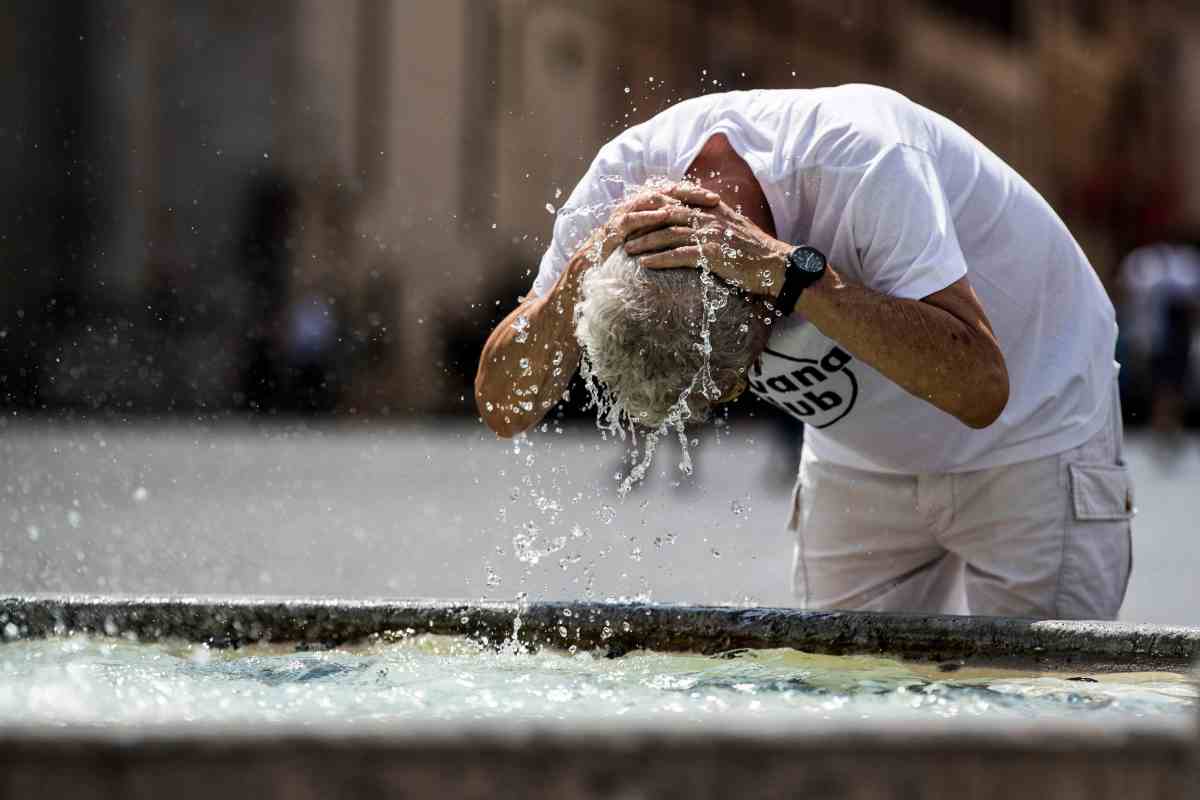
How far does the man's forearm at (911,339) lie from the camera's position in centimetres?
267

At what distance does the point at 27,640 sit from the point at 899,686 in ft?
4.63

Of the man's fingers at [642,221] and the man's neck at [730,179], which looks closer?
Answer: the man's fingers at [642,221]

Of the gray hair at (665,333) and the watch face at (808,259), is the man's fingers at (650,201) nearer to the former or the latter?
the gray hair at (665,333)

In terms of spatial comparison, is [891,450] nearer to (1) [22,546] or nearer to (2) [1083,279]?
(2) [1083,279]

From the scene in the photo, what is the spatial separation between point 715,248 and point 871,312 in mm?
252

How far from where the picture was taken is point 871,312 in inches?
106

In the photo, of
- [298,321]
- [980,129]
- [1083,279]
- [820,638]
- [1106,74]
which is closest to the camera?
[820,638]

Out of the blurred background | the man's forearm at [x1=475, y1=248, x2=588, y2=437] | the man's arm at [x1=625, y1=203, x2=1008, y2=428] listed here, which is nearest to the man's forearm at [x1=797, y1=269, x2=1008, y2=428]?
the man's arm at [x1=625, y1=203, x2=1008, y2=428]

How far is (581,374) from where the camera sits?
303 centimetres

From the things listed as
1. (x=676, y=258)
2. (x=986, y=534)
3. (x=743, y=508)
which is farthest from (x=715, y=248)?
(x=743, y=508)

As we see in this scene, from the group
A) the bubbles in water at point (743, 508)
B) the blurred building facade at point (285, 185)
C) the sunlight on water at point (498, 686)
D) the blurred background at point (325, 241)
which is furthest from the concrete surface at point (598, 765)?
the blurred building facade at point (285, 185)

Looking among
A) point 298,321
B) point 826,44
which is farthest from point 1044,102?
point 298,321

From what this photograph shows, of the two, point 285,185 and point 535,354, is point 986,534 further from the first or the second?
point 285,185

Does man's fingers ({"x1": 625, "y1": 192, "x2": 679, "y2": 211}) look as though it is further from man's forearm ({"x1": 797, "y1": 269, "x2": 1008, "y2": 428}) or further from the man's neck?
man's forearm ({"x1": 797, "y1": 269, "x2": 1008, "y2": 428})
